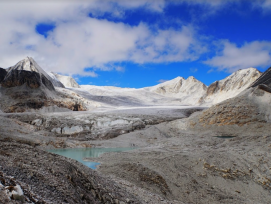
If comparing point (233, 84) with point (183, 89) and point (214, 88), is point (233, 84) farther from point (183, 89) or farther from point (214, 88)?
point (183, 89)

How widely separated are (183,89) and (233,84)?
111 feet

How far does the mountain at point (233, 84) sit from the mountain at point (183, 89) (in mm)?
15823

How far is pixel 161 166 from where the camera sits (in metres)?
9.49

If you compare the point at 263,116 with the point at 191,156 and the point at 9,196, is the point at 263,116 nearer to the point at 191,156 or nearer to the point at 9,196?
the point at 191,156

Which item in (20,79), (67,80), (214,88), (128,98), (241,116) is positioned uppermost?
(67,80)

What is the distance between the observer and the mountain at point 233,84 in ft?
134

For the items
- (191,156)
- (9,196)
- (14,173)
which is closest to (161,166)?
(191,156)

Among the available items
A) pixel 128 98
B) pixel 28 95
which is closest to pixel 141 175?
pixel 28 95

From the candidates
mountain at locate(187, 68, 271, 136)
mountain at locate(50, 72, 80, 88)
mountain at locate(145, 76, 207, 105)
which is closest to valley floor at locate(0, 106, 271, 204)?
mountain at locate(187, 68, 271, 136)

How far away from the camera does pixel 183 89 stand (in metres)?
76.8

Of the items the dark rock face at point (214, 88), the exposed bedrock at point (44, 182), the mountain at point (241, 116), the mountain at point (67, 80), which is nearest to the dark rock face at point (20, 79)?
the mountain at point (241, 116)

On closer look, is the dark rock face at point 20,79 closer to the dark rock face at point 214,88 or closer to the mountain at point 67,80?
the dark rock face at point 214,88

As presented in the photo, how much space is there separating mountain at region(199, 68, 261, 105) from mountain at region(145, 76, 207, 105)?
15.8 m

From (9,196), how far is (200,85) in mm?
73263
